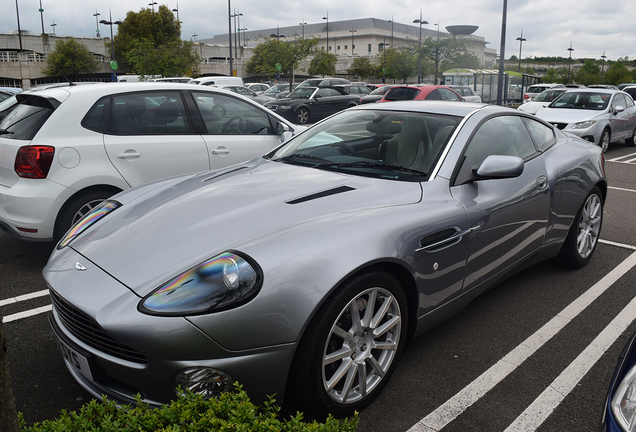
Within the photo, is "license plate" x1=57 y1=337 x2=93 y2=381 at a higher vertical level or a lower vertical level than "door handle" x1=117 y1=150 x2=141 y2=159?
lower

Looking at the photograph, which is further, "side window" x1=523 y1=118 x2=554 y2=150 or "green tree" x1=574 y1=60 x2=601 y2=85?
"green tree" x1=574 y1=60 x2=601 y2=85

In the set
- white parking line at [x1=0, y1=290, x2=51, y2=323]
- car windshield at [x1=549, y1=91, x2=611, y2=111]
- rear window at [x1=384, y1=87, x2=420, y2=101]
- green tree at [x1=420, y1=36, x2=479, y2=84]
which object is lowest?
white parking line at [x1=0, y1=290, x2=51, y2=323]

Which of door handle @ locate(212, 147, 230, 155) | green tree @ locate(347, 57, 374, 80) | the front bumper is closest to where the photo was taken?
the front bumper

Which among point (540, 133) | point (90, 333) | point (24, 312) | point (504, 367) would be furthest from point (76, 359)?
point (540, 133)

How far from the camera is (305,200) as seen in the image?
2756 mm

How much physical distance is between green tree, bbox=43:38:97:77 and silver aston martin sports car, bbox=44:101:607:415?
6261 centimetres

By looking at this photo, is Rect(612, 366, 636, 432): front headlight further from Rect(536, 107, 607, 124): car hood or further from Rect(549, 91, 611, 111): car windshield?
Rect(549, 91, 611, 111): car windshield

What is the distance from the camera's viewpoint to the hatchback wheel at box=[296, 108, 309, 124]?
1936 cm

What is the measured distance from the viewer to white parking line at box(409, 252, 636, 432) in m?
2.53

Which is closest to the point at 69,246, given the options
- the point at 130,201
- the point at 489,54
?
Result: the point at 130,201

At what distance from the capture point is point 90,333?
221cm

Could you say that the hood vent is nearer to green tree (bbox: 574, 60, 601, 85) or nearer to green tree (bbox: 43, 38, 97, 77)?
green tree (bbox: 43, 38, 97, 77)

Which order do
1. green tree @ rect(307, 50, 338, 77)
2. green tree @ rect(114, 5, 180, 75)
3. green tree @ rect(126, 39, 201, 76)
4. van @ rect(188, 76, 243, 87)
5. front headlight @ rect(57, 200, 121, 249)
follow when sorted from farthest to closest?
green tree @ rect(114, 5, 180, 75), green tree @ rect(307, 50, 338, 77), green tree @ rect(126, 39, 201, 76), van @ rect(188, 76, 243, 87), front headlight @ rect(57, 200, 121, 249)

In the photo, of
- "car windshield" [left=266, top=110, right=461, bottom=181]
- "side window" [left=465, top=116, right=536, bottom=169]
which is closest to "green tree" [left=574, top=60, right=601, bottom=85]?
"side window" [left=465, top=116, right=536, bottom=169]
